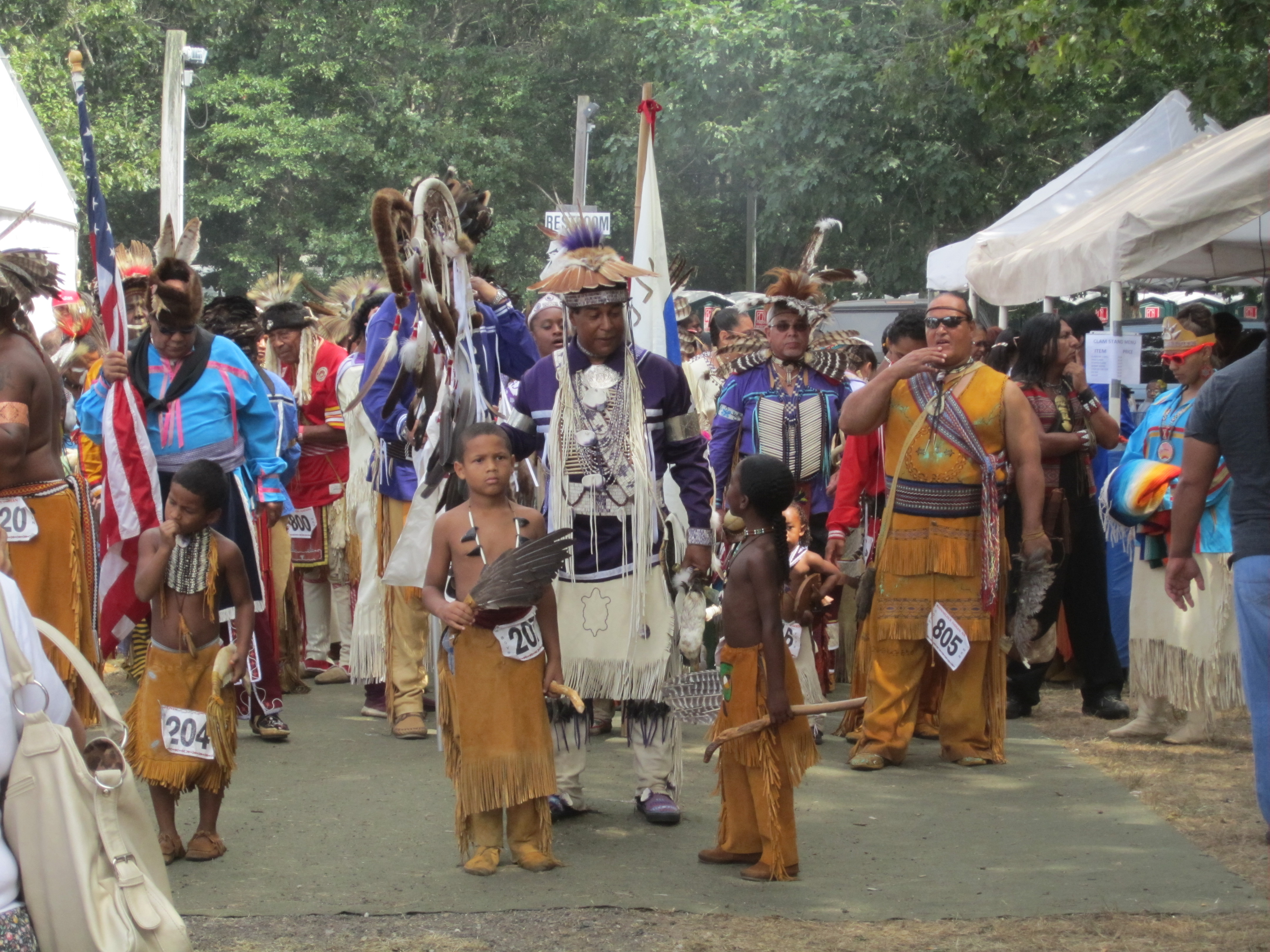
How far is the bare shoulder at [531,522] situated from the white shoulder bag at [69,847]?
2100mm

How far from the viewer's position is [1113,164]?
11875mm

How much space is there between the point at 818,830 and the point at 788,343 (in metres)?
2.37

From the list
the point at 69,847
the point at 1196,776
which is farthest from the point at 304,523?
the point at 69,847

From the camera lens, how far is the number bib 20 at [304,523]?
8492 millimetres

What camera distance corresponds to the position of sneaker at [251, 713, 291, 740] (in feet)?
22.4

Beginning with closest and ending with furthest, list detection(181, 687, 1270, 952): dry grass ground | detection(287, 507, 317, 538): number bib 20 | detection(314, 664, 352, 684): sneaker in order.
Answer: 1. detection(181, 687, 1270, 952): dry grass ground
2. detection(287, 507, 317, 538): number bib 20
3. detection(314, 664, 352, 684): sneaker

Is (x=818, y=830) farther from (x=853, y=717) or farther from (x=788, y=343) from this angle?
(x=788, y=343)

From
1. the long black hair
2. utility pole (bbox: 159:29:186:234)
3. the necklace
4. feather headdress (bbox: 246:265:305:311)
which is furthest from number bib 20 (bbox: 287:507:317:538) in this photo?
utility pole (bbox: 159:29:186:234)

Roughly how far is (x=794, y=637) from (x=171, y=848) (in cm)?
271

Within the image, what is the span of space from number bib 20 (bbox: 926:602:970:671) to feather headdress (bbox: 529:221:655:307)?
1972 millimetres

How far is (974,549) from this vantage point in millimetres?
6203

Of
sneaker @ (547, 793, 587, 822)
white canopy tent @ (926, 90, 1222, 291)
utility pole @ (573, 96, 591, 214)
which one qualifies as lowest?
sneaker @ (547, 793, 587, 822)

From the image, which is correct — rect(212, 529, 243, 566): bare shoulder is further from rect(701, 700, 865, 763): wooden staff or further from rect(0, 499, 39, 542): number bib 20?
rect(701, 700, 865, 763): wooden staff

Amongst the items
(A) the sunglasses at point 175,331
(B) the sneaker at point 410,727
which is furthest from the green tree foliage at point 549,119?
(A) the sunglasses at point 175,331
